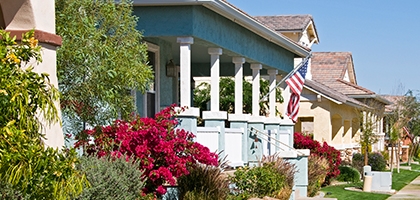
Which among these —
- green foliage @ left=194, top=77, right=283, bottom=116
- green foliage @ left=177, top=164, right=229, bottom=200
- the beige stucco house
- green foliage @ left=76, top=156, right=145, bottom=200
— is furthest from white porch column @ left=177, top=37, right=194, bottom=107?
green foliage @ left=194, top=77, right=283, bottom=116

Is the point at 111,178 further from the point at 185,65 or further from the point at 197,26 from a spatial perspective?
the point at 197,26

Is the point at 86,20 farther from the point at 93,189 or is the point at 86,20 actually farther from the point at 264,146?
the point at 264,146

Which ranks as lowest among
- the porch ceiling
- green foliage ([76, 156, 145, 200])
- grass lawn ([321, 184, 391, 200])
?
grass lawn ([321, 184, 391, 200])

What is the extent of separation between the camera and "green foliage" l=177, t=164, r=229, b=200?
1384 cm

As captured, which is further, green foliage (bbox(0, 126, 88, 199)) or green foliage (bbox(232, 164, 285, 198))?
green foliage (bbox(232, 164, 285, 198))

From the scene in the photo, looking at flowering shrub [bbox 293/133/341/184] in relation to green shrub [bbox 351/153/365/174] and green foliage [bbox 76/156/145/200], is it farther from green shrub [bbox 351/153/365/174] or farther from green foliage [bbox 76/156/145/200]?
green foliage [bbox 76/156/145/200]

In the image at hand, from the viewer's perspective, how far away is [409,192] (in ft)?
89.4

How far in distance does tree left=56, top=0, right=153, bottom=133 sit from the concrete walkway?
15.4 m

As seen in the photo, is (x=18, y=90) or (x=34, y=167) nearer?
(x=18, y=90)

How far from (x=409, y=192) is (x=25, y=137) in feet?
75.9

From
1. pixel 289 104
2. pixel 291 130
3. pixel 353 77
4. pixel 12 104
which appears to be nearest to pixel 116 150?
pixel 12 104

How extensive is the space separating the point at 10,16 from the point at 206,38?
23.7ft

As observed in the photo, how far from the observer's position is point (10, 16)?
914 centimetres

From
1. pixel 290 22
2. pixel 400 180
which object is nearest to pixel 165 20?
pixel 400 180
